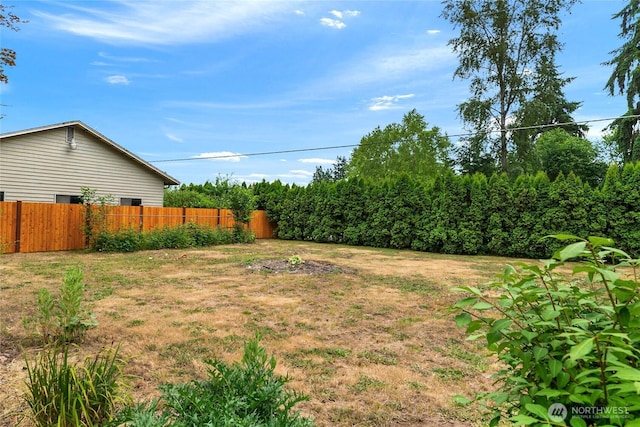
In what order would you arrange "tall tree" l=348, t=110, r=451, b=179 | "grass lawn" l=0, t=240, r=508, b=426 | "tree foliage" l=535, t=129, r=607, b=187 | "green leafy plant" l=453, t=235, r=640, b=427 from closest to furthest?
"green leafy plant" l=453, t=235, r=640, b=427 < "grass lawn" l=0, t=240, r=508, b=426 < "tree foliage" l=535, t=129, r=607, b=187 < "tall tree" l=348, t=110, r=451, b=179

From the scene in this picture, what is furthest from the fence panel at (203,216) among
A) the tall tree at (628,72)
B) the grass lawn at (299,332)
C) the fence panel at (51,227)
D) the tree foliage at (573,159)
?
the tree foliage at (573,159)

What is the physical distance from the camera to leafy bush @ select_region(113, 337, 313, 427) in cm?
135

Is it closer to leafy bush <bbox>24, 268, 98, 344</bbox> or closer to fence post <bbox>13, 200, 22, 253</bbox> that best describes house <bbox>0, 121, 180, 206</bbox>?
fence post <bbox>13, 200, 22, 253</bbox>

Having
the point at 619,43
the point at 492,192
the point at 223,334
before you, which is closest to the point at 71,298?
the point at 223,334

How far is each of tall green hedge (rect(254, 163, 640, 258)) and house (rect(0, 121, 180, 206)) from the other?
6.14 m

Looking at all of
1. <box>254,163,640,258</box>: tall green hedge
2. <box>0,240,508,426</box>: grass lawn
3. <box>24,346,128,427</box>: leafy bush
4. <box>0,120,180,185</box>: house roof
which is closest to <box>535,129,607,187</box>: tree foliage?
<box>254,163,640,258</box>: tall green hedge

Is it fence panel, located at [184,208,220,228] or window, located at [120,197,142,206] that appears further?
window, located at [120,197,142,206]

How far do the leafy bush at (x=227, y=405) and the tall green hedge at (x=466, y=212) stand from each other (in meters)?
11.5

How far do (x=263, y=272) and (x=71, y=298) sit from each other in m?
4.59

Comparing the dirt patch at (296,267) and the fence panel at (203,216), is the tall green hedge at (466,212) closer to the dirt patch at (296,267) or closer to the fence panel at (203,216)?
the fence panel at (203,216)

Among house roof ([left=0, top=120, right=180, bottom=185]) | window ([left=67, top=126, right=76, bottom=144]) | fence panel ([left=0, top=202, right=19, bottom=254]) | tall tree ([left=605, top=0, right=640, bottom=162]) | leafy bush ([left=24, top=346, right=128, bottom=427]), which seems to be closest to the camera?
leafy bush ([left=24, top=346, right=128, bottom=427])

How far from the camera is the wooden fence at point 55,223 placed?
948 centimetres

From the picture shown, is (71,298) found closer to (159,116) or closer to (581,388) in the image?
(581,388)

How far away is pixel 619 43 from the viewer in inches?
663
